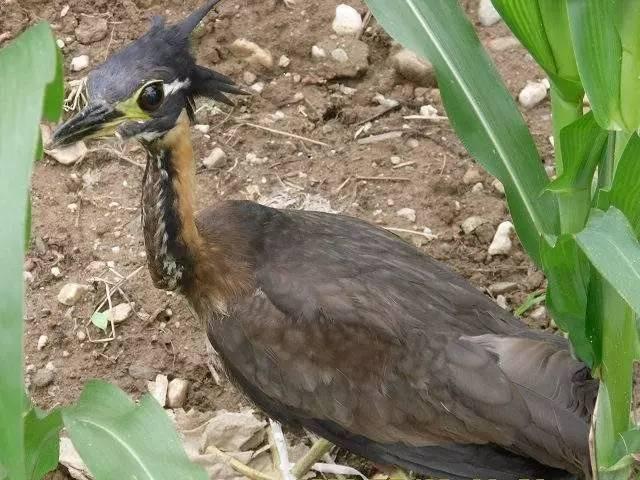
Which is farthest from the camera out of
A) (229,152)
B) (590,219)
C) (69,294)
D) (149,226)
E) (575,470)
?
(229,152)

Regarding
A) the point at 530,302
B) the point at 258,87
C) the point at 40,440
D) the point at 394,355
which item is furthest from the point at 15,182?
the point at 258,87

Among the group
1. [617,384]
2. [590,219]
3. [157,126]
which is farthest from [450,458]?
[157,126]

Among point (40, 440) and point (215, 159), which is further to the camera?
point (215, 159)

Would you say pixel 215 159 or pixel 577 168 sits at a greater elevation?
pixel 577 168

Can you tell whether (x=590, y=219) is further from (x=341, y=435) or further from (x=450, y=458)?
(x=341, y=435)

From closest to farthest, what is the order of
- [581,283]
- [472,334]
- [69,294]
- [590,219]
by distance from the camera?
1. [590,219]
2. [581,283]
3. [472,334]
4. [69,294]

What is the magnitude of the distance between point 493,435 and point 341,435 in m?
0.49

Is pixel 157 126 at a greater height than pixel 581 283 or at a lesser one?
greater

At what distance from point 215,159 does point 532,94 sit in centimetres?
137

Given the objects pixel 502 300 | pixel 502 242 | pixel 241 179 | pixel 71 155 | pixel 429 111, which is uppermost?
pixel 71 155

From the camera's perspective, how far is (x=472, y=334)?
2.51 m

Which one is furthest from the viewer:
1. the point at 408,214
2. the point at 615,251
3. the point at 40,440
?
the point at 408,214

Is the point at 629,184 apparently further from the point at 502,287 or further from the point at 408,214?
the point at 408,214

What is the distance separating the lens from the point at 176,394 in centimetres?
Answer: 318
